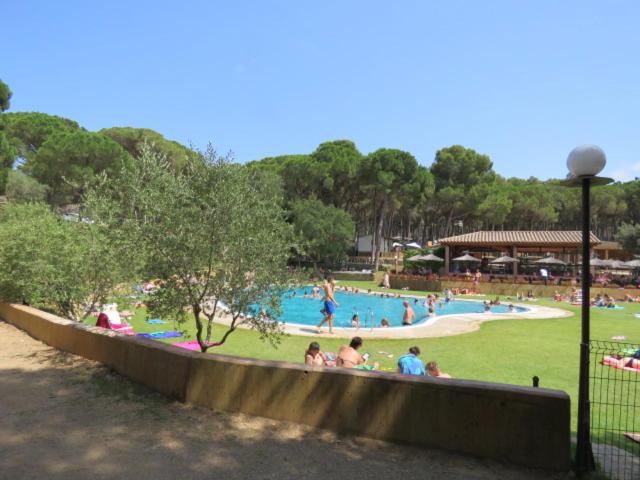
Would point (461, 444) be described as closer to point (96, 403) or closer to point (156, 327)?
point (96, 403)

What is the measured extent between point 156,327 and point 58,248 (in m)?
4.08

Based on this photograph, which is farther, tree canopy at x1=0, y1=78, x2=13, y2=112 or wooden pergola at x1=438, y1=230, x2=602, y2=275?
tree canopy at x1=0, y1=78, x2=13, y2=112

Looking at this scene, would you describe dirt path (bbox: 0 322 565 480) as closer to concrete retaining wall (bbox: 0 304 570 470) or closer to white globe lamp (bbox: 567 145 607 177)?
concrete retaining wall (bbox: 0 304 570 470)

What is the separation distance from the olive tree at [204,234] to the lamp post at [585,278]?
3.69 meters

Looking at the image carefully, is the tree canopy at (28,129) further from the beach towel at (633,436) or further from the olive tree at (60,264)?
the beach towel at (633,436)

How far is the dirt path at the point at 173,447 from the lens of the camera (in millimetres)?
3402

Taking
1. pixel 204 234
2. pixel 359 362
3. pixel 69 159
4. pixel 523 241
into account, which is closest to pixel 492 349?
pixel 359 362

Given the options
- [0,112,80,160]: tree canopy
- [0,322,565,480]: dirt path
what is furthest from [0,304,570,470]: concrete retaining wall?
[0,112,80,160]: tree canopy

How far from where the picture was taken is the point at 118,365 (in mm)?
5992

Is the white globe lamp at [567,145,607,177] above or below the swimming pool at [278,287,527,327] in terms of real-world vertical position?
above

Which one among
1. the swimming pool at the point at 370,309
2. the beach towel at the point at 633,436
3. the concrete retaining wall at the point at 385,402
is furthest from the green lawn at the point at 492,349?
the swimming pool at the point at 370,309

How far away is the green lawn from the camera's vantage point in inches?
316

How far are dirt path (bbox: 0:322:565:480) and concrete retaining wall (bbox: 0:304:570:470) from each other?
112 millimetres

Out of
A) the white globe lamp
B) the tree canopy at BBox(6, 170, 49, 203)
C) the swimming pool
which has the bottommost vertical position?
the swimming pool
